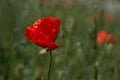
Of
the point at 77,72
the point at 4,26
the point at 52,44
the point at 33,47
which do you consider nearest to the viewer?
the point at 52,44

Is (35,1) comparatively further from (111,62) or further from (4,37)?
(111,62)

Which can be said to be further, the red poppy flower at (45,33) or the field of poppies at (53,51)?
the field of poppies at (53,51)

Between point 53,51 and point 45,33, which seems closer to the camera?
point 45,33

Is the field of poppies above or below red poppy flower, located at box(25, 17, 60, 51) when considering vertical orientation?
below

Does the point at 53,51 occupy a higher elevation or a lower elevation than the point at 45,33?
lower

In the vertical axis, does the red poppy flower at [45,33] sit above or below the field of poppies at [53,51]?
above

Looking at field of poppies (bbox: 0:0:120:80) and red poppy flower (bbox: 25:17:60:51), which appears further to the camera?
field of poppies (bbox: 0:0:120:80)

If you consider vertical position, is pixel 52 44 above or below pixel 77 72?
Answer: above

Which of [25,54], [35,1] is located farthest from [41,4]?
[25,54]
